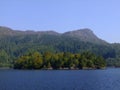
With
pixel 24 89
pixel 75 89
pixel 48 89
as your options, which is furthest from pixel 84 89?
pixel 24 89

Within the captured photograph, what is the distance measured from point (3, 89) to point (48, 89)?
11082 millimetres

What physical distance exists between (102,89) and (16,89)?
66.9ft

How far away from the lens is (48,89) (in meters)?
78.2

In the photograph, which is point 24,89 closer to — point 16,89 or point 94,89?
point 16,89

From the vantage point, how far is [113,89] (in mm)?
76562

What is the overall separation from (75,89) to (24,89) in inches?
474

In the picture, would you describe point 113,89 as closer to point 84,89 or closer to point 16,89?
point 84,89

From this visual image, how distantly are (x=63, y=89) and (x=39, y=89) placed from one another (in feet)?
18.5

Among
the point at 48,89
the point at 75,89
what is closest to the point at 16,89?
the point at 48,89

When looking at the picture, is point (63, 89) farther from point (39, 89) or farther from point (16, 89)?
point (16, 89)

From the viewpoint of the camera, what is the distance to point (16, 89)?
3105 inches

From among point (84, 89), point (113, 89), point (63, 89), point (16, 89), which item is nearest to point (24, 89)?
point (16, 89)

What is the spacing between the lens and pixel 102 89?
77312mm

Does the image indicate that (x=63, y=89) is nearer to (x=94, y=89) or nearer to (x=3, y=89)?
(x=94, y=89)
